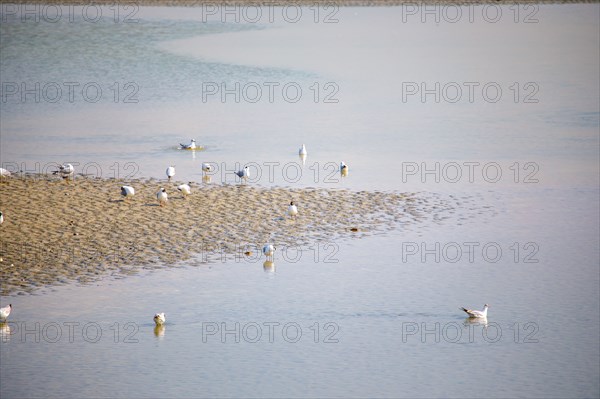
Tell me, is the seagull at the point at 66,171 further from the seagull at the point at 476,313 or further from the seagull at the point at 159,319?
the seagull at the point at 476,313

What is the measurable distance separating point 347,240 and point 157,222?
467cm

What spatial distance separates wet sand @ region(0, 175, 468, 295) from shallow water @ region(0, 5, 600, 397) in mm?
611

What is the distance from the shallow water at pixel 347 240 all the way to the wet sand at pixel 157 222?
0.61 m

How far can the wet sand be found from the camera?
21.9 metres

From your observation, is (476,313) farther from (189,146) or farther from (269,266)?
(189,146)

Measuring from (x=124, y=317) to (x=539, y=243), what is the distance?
→ 1039 cm

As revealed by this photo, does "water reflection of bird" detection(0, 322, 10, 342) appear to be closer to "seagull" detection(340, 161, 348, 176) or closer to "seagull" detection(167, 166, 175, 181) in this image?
"seagull" detection(167, 166, 175, 181)

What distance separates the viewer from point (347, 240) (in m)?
23.8

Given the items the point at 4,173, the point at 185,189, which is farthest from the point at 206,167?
the point at 4,173

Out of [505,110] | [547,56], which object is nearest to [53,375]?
[505,110]

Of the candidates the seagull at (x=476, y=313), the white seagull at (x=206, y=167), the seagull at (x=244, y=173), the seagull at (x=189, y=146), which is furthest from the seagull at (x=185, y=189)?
the seagull at (x=476, y=313)

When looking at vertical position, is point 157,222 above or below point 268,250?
above

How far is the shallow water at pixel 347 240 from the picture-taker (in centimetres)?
1731

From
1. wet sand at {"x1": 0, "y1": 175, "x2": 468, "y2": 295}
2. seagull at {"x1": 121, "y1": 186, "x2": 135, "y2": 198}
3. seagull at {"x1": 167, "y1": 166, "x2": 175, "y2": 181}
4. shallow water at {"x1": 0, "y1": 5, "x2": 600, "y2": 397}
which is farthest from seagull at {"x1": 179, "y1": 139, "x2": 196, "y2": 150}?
seagull at {"x1": 121, "y1": 186, "x2": 135, "y2": 198}
